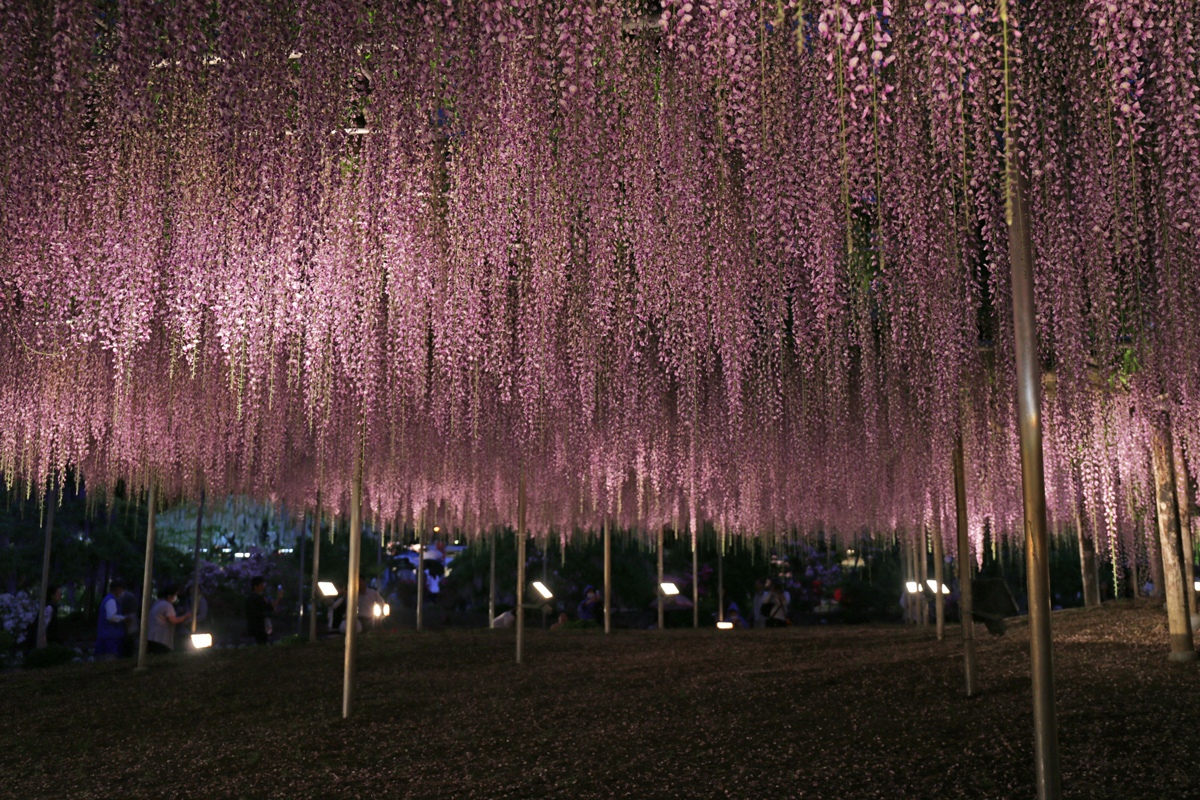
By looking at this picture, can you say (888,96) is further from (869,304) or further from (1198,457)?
(1198,457)

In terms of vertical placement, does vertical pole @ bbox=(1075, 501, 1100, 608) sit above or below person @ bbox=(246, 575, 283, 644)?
above

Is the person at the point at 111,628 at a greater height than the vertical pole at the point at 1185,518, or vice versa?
the vertical pole at the point at 1185,518

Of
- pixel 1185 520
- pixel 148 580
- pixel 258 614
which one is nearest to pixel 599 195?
pixel 148 580

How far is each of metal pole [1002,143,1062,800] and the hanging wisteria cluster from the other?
1.78 feet

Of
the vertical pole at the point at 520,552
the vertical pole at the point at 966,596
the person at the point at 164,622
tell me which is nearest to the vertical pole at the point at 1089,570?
the vertical pole at the point at 966,596

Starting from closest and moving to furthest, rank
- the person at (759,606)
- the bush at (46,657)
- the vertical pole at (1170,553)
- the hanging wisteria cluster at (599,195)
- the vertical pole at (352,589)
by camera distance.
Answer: the hanging wisteria cluster at (599,195) → the vertical pole at (352,589) → the vertical pole at (1170,553) → the bush at (46,657) → the person at (759,606)

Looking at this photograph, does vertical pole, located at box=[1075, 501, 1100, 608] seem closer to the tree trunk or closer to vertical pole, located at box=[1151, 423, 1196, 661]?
the tree trunk

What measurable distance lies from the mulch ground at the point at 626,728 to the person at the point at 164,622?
1689 millimetres

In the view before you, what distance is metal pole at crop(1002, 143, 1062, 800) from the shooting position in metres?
2.70

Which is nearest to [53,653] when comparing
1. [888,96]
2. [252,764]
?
[252,764]

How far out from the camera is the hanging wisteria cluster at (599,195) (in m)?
2.96

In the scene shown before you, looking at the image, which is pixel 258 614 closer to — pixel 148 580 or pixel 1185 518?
pixel 148 580

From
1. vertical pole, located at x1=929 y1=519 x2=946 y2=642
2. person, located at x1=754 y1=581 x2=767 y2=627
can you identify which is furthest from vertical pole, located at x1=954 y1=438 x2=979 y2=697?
person, located at x1=754 y1=581 x2=767 y2=627

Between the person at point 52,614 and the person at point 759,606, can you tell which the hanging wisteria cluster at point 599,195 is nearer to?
the person at point 52,614
